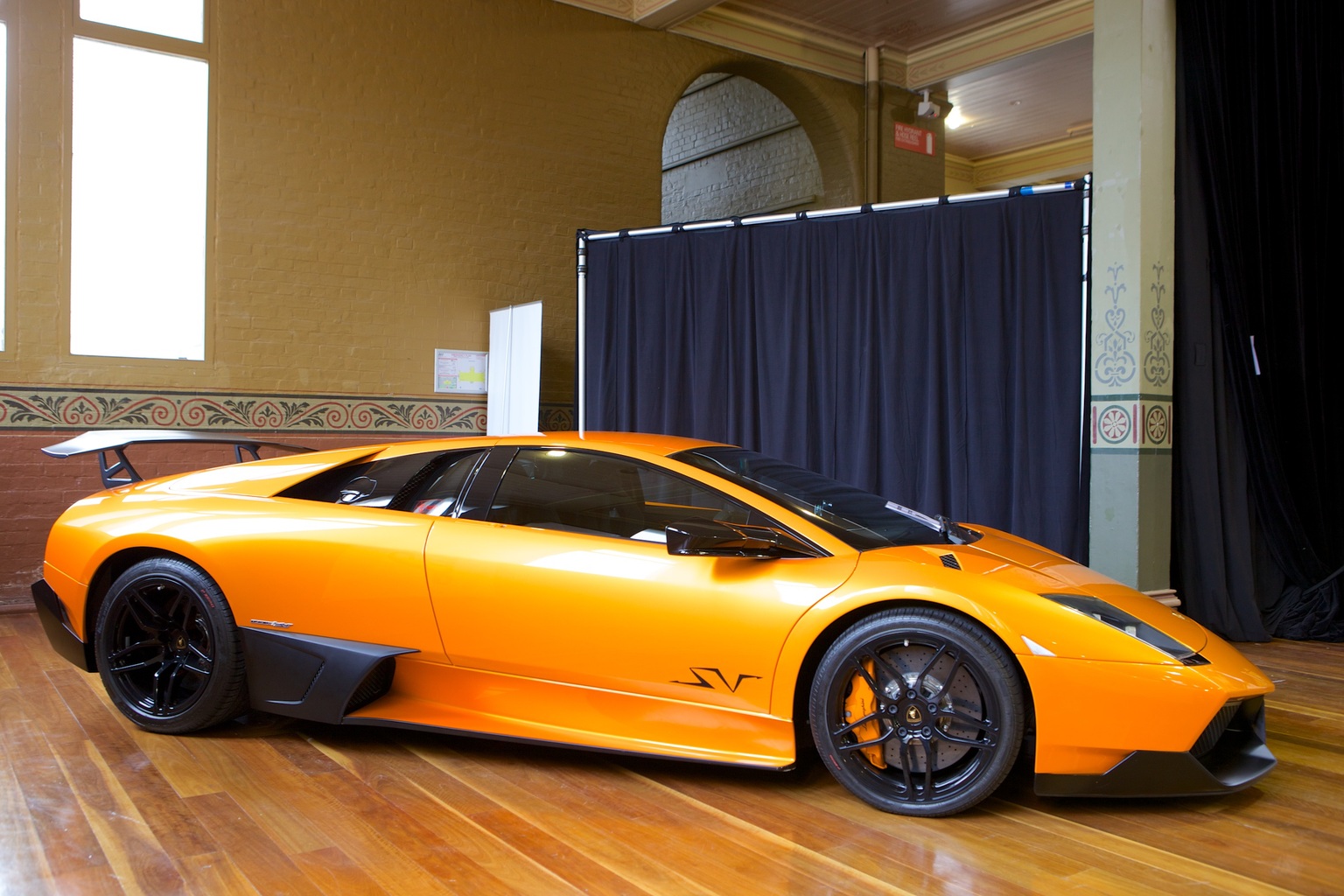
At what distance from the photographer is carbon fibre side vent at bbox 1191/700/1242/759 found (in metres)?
2.33

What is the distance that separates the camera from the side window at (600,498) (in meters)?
2.77

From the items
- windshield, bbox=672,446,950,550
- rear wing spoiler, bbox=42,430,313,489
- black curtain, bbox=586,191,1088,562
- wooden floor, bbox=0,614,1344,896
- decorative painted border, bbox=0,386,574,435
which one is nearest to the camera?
wooden floor, bbox=0,614,1344,896

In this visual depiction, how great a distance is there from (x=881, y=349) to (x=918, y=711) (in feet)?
11.2

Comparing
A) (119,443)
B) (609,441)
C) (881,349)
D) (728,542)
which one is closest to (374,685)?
(609,441)

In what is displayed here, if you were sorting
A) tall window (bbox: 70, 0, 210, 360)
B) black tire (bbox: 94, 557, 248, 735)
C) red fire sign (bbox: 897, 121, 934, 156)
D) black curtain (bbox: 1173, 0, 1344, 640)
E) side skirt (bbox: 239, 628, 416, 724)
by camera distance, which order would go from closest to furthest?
side skirt (bbox: 239, 628, 416, 724)
black tire (bbox: 94, 557, 248, 735)
black curtain (bbox: 1173, 0, 1344, 640)
tall window (bbox: 70, 0, 210, 360)
red fire sign (bbox: 897, 121, 934, 156)

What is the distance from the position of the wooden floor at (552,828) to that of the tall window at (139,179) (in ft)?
11.2

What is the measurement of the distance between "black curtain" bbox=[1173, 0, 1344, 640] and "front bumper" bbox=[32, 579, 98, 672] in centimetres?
474

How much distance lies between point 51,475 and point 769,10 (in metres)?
6.11

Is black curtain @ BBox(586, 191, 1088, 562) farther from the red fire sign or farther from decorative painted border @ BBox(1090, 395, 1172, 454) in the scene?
the red fire sign

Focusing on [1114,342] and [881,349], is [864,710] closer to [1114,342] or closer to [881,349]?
[1114,342]

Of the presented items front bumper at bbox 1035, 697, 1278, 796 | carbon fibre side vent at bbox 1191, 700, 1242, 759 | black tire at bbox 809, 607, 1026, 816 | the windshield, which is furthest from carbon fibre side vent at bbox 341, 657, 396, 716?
carbon fibre side vent at bbox 1191, 700, 1242, 759

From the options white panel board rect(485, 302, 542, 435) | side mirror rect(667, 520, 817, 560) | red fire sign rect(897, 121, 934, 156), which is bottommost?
side mirror rect(667, 520, 817, 560)

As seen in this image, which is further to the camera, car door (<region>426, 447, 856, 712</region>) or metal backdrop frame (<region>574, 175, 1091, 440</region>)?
metal backdrop frame (<region>574, 175, 1091, 440</region>)

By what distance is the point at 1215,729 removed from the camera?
2.35 m
